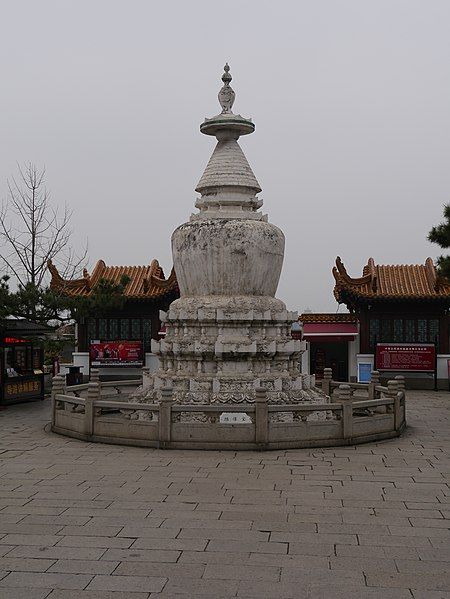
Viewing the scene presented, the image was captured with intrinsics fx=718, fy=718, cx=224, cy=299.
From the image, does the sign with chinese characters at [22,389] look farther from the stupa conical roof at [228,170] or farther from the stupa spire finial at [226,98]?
the stupa spire finial at [226,98]

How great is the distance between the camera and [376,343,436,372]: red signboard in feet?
93.7

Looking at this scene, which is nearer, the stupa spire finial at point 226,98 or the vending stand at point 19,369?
the stupa spire finial at point 226,98

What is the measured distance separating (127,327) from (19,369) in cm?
752

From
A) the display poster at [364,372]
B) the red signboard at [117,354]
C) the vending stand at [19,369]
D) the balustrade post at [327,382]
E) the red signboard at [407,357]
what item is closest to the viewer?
the balustrade post at [327,382]

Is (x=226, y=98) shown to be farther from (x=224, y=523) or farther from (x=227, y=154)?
(x=224, y=523)

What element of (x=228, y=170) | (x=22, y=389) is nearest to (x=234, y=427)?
(x=228, y=170)

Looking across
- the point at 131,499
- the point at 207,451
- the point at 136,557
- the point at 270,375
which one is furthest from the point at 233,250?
the point at 136,557

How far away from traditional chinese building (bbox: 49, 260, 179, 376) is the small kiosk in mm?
5628

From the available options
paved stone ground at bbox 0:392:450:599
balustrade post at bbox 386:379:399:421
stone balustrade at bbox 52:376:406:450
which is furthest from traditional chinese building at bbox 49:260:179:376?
paved stone ground at bbox 0:392:450:599

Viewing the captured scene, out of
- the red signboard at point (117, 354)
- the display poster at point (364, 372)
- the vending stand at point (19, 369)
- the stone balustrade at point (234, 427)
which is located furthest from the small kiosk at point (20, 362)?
the display poster at point (364, 372)

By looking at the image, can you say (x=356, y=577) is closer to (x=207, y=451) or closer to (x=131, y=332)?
(x=207, y=451)

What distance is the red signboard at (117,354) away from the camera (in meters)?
30.1

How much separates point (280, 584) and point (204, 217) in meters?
12.2

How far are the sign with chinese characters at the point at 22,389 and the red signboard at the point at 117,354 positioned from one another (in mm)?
5728
